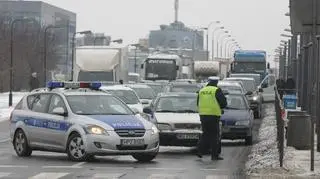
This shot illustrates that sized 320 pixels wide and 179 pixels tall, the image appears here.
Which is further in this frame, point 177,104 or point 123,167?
point 177,104

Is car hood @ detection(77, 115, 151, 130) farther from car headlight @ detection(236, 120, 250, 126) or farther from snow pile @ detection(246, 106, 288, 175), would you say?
car headlight @ detection(236, 120, 250, 126)

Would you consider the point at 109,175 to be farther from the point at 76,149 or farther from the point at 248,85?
the point at 248,85

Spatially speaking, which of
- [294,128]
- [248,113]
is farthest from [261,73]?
[294,128]

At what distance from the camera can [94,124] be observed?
16.5m

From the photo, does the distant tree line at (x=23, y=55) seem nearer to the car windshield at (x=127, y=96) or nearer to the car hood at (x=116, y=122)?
the car windshield at (x=127, y=96)

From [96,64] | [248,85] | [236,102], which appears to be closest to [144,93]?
[96,64]

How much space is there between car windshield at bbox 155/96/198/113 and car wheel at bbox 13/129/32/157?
3.96 metres

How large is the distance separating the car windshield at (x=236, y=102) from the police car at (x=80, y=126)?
6473mm

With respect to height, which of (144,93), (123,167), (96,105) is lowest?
(123,167)

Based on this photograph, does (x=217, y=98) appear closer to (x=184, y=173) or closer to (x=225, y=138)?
(x=184, y=173)

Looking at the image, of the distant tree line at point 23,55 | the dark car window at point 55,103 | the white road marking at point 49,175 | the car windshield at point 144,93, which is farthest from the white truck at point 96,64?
the distant tree line at point 23,55

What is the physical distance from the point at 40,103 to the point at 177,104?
4349mm

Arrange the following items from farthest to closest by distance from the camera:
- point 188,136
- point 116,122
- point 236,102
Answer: point 236,102 → point 188,136 → point 116,122

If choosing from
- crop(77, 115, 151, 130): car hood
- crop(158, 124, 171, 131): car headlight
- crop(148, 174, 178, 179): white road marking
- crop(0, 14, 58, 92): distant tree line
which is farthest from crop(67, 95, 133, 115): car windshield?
crop(0, 14, 58, 92): distant tree line
